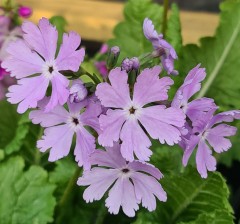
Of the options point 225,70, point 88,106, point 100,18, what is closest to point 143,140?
point 88,106

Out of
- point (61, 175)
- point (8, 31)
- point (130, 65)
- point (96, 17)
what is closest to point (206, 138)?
point (130, 65)

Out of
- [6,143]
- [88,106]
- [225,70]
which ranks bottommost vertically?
[6,143]

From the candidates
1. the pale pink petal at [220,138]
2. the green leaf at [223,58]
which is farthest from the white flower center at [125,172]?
the green leaf at [223,58]

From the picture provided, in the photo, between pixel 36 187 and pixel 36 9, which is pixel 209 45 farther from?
pixel 36 9

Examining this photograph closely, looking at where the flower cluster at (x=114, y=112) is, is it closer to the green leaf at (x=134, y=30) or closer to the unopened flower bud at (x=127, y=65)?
the unopened flower bud at (x=127, y=65)

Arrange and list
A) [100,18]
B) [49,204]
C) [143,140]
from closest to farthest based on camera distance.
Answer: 1. [143,140]
2. [49,204]
3. [100,18]

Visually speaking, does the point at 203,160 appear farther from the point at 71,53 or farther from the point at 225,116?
the point at 71,53
